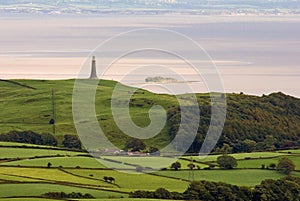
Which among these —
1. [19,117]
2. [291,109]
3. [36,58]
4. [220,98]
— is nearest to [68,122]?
[19,117]

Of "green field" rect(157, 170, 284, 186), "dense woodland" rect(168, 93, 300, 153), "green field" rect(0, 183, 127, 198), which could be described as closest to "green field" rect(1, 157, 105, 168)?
"green field" rect(157, 170, 284, 186)

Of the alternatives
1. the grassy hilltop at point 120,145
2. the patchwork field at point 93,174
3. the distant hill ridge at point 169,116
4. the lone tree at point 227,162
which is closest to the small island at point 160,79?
the grassy hilltop at point 120,145

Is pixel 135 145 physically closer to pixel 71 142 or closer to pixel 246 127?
pixel 71 142

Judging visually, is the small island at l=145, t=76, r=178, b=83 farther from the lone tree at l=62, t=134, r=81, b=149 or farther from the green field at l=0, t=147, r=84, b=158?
the green field at l=0, t=147, r=84, b=158

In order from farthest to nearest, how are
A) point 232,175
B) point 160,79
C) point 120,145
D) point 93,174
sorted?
point 160,79 → point 120,145 → point 232,175 → point 93,174

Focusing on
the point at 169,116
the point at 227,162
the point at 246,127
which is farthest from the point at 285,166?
the point at 169,116

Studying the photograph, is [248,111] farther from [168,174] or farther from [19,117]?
[168,174]

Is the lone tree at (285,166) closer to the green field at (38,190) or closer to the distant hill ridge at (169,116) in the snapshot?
the distant hill ridge at (169,116)
